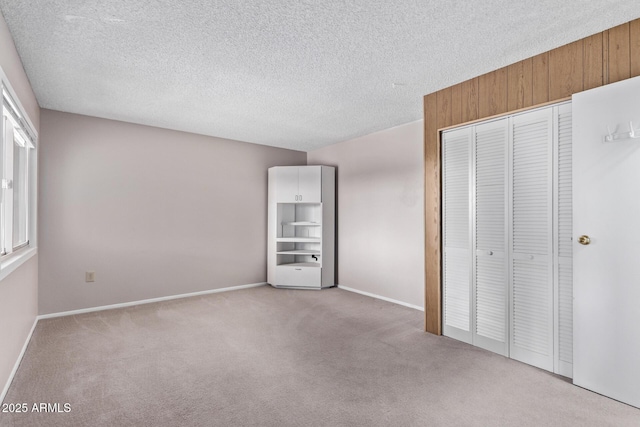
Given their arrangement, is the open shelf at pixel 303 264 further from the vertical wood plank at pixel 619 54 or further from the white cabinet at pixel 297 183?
the vertical wood plank at pixel 619 54

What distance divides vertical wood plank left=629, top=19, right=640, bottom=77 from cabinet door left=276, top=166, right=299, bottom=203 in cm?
411

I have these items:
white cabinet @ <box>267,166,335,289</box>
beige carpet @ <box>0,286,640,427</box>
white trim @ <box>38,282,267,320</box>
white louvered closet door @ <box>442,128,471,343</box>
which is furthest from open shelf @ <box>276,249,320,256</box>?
white louvered closet door @ <box>442,128,471,343</box>

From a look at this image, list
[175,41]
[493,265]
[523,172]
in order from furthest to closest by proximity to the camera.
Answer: [493,265], [523,172], [175,41]

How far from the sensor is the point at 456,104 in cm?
315

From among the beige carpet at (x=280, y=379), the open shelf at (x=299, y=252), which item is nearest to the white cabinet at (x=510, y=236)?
the beige carpet at (x=280, y=379)

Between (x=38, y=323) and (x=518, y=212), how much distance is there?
4.97 m

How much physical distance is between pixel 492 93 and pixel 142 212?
14.3 feet

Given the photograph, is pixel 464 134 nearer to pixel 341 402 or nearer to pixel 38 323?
pixel 341 402

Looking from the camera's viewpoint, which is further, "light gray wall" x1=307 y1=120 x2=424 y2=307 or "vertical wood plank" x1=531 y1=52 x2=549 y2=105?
"light gray wall" x1=307 y1=120 x2=424 y2=307

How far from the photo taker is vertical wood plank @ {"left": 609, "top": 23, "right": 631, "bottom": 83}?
2145mm

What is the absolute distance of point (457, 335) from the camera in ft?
10.3

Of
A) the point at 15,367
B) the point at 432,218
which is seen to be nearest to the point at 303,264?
the point at 432,218

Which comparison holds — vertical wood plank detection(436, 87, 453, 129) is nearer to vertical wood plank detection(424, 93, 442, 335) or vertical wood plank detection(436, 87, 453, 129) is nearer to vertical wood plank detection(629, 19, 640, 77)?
vertical wood plank detection(424, 93, 442, 335)

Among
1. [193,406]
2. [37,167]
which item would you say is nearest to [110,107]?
[37,167]
